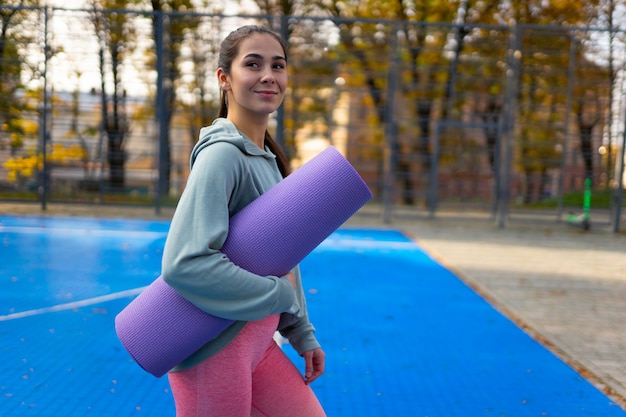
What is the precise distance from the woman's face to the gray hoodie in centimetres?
13

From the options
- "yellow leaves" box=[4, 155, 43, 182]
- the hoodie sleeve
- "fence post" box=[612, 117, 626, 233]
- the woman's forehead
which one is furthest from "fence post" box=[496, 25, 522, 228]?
the hoodie sleeve

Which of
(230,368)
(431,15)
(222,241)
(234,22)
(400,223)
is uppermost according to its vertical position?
(431,15)

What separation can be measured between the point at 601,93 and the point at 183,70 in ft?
30.4

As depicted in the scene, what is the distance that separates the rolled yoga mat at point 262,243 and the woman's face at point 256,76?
0.73ft

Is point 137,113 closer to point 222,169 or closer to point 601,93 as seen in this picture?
point 601,93

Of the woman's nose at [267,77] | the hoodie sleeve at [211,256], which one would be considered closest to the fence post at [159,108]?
the woman's nose at [267,77]

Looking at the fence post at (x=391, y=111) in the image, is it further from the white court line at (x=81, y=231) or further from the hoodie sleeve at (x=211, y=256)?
the hoodie sleeve at (x=211, y=256)

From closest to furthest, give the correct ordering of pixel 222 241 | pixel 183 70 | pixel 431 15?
pixel 222 241 < pixel 183 70 < pixel 431 15

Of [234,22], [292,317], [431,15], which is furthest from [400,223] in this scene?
[292,317]

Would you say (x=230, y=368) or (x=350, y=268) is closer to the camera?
(x=230, y=368)

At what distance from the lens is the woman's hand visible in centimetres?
181

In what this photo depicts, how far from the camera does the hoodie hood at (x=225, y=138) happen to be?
147cm

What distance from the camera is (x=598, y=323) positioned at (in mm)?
5578

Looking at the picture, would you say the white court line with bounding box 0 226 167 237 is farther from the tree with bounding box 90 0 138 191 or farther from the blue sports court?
the tree with bounding box 90 0 138 191
